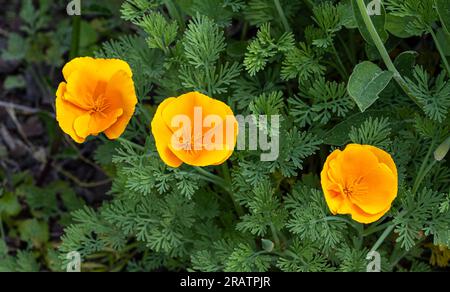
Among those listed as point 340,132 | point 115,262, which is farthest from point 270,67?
point 115,262

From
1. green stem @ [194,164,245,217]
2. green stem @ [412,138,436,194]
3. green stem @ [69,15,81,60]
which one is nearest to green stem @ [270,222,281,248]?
green stem @ [194,164,245,217]

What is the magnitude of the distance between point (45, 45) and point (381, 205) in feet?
3.75

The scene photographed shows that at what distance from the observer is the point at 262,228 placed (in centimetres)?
122

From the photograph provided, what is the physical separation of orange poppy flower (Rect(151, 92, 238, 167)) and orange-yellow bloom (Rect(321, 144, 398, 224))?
0.16 metres

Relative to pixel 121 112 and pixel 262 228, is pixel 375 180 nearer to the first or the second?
pixel 262 228

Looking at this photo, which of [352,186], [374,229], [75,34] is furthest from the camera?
[75,34]

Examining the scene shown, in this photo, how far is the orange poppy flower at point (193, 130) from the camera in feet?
3.62

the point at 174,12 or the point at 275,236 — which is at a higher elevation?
the point at 174,12

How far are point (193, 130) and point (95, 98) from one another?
18 cm

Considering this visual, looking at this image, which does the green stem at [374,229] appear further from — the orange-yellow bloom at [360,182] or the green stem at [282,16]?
the green stem at [282,16]

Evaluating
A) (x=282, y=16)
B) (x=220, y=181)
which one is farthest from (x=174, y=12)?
(x=220, y=181)

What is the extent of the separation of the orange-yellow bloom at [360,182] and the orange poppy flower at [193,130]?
16 cm

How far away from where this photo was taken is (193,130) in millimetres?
1113

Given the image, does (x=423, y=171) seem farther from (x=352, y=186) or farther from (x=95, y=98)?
(x=95, y=98)
